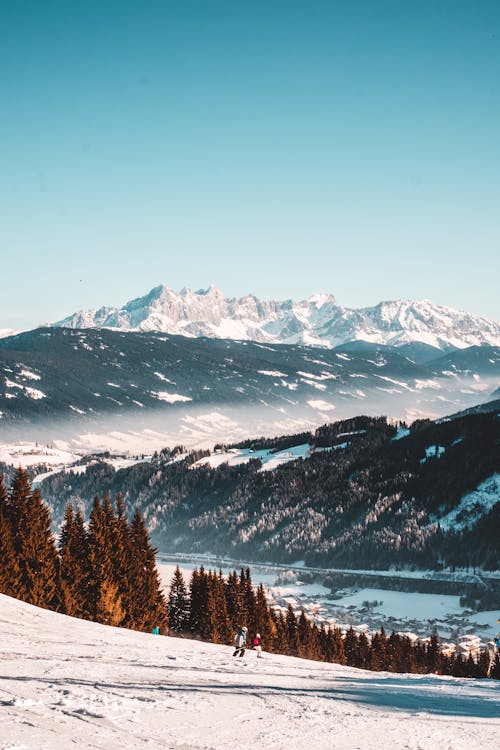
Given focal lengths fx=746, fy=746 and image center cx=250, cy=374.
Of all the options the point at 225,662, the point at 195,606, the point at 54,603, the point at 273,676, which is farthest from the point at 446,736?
the point at 195,606

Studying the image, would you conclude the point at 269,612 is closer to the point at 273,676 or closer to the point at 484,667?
the point at 484,667

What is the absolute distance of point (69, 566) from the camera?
269ft

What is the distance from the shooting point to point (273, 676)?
41.7 m

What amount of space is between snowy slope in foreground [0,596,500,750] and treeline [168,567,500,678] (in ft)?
189

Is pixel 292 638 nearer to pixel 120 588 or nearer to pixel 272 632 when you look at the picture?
pixel 272 632

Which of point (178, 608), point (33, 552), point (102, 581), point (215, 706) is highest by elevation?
point (215, 706)

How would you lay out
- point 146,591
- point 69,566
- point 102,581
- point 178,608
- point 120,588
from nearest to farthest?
1. point 69,566
2. point 102,581
3. point 120,588
4. point 146,591
5. point 178,608

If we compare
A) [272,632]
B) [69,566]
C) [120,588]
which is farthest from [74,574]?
[272,632]

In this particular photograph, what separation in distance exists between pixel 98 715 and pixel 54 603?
5736cm

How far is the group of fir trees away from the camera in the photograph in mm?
79438

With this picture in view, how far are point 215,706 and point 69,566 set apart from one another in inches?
2189

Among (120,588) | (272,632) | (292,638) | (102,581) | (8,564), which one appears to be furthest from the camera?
(292,638)

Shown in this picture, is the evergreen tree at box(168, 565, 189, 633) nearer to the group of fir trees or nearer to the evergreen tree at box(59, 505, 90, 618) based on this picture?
the group of fir trees

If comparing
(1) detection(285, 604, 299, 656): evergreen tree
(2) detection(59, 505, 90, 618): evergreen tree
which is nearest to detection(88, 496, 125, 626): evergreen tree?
(2) detection(59, 505, 90, 618): evergreen tree
